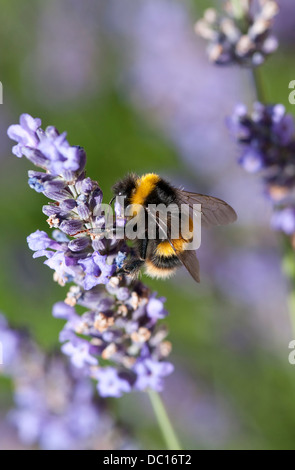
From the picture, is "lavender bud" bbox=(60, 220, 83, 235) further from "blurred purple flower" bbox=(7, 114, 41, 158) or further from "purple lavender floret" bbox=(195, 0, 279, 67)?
"purple lavender floret" bbox=(195, 0, 279, 67)

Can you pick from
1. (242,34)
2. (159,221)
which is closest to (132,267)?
(159,221)

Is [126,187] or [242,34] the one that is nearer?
[126,187]

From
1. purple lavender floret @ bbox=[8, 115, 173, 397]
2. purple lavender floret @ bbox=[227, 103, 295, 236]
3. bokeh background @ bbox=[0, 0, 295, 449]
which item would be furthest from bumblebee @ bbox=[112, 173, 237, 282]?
bokeh background @ bbox=[0, 0, 295, 449]

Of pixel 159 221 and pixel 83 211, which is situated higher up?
pixel 159 221

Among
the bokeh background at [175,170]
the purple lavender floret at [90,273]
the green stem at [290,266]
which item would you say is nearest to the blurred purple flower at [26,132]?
the purple lavender floret at [90,273]

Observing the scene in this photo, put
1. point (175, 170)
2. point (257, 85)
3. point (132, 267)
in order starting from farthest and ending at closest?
point (175, 170)
point (257, 85)
point (132, 267)

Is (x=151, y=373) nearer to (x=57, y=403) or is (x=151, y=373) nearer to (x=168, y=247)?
(x=168, y=247)

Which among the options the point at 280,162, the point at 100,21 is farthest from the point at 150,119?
the point at 280,162
